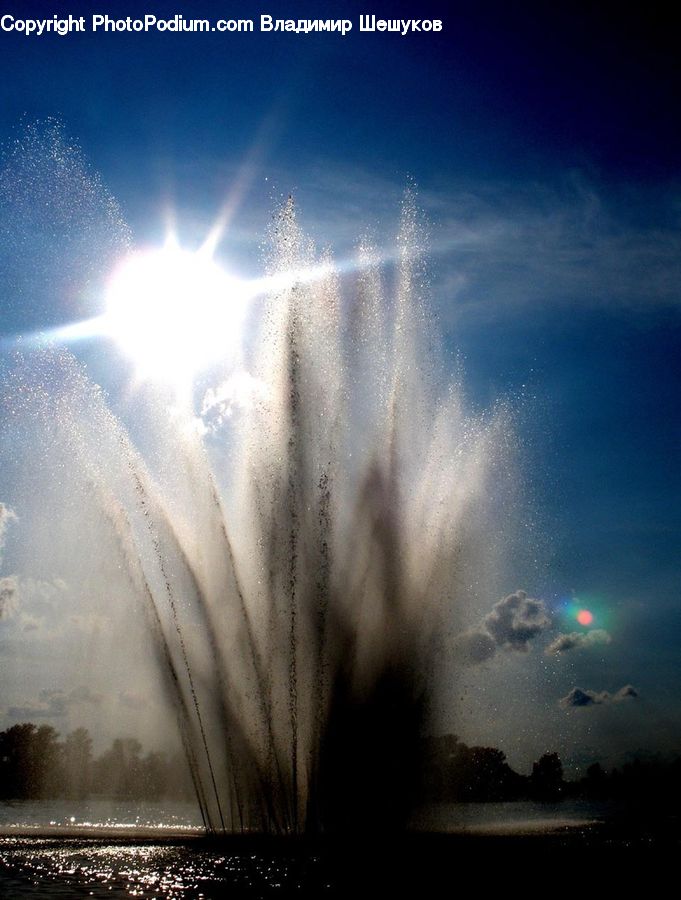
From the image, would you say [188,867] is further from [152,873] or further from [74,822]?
[74,822]

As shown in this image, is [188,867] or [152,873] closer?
[152,873]

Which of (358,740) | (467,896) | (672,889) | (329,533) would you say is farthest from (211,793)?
(672,889)

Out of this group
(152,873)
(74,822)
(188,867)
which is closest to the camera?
(152,873)

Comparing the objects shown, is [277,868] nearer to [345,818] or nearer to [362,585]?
[345,818]

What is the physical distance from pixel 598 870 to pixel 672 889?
3.30 metres

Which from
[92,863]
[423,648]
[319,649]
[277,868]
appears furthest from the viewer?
[423,648]

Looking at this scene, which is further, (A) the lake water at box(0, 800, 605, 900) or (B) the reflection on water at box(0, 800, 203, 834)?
(B) the reflection on water at box(0, 800, 203, 834)

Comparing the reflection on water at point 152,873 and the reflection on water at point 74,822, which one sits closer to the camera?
the reflection on water at point 152,873

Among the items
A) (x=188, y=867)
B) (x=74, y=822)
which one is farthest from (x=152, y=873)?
(x=74, y=822)

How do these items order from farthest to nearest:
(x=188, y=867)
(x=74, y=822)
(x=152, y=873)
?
(x=74, y=822) → (x=188, y=867) → (x=152, y=873)

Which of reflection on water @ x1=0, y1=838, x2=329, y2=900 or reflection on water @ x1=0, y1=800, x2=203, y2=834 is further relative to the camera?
reflection on water @ x1=0, y1=800, x2=203, y2=834

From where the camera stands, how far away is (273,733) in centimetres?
3116

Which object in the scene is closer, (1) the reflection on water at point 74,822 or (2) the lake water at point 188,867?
(2) the lake water at point 188,867

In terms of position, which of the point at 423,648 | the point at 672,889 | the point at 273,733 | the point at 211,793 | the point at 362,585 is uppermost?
the point at 362,585
